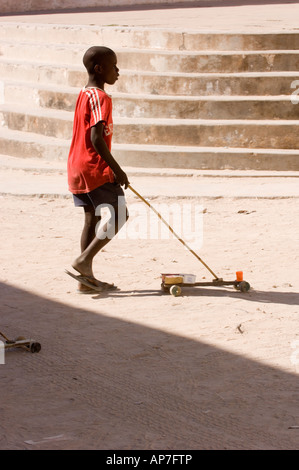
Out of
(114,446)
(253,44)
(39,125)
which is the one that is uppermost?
(253,44)

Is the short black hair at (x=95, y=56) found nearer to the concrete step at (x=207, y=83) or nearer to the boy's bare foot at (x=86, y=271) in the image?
the boy's bare foot at (x=86, y=271)

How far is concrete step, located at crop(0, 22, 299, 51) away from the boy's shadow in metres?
5.91

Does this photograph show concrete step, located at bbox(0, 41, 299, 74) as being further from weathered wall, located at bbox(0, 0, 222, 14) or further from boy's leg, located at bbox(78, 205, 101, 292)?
weathered wall, located at bbox(0, 0, 222, 14)

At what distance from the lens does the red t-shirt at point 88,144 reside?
18.7 ft

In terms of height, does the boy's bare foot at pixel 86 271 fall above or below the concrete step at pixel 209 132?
below

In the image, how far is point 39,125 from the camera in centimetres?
1155

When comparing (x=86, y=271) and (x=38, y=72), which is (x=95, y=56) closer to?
(x=86, y=271)

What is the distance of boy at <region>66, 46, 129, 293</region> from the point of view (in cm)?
570

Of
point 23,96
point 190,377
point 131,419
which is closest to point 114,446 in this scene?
point 131,419

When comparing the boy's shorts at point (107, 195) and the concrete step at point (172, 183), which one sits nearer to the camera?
the boy's shorts at point (107, 195)

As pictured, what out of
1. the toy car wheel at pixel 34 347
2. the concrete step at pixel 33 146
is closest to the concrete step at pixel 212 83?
the concrete step at pixel 33 146

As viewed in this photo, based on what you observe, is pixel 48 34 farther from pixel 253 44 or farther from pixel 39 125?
pixel 253 44

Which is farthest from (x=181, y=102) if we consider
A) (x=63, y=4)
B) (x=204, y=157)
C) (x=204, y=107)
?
(x=63, y=4)

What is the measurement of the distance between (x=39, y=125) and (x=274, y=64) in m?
2.89
